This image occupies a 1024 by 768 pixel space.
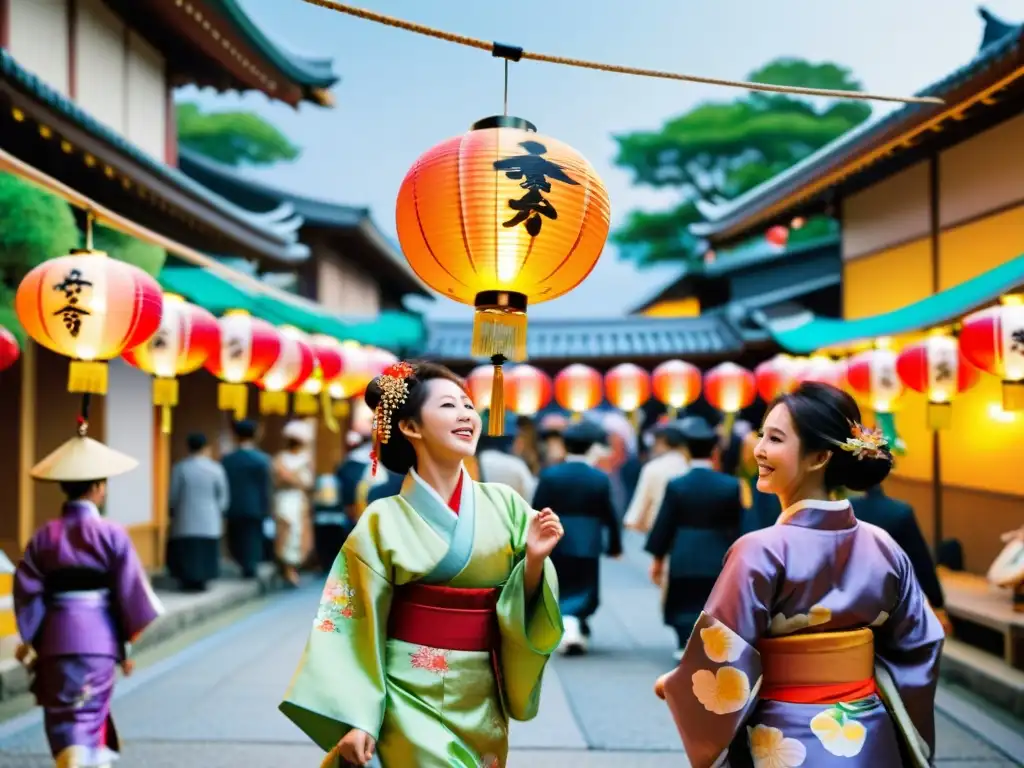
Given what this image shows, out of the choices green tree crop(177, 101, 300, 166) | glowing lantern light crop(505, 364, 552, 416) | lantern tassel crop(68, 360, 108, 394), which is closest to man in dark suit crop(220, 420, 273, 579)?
glowing lantern light crop(505, 364, 552, 416)

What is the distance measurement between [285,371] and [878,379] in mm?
5212

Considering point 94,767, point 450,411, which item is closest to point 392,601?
point 450,411

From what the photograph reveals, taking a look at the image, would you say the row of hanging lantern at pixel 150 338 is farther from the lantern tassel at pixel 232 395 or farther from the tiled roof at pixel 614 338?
the tiled roof at pixel 614 338

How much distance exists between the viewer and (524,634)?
2871mm

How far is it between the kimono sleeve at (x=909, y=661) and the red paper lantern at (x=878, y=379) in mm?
4878

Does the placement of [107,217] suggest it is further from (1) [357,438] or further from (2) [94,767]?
(1) [357,438]

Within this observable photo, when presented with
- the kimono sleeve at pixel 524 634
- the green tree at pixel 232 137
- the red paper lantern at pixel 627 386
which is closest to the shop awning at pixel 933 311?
the red paper lantern at pixel 627 386

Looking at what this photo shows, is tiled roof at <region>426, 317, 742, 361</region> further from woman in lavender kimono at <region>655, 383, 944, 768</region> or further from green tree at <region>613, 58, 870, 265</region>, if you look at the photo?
woman in lavender kimono at <region>655, 383, 944, 768</region>

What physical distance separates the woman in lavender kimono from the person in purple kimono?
3076 millimetres

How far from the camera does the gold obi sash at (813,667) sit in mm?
2680

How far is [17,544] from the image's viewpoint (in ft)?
26.3

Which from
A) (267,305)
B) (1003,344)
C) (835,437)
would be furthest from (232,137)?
(835,437)

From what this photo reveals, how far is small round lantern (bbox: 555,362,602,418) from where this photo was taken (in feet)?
41.0

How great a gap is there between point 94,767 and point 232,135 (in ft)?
95.7
